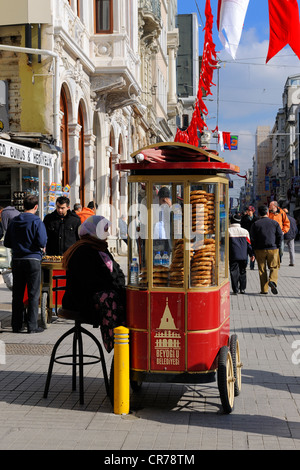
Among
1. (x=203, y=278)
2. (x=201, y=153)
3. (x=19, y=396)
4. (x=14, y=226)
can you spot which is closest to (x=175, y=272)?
(x=203, y=278)

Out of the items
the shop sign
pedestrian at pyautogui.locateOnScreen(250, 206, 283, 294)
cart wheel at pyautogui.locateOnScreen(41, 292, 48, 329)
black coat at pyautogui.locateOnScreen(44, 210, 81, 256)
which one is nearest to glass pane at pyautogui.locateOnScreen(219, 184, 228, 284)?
cart wheel at pyautogui.locateOnScreen(41, 292, 48, 329)

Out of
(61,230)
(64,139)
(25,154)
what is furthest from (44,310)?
(64,139)

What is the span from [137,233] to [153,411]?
1.56 m

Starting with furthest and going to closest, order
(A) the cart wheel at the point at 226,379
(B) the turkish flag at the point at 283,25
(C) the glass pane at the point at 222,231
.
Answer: (B) the turkish flag at the point at 283,25, (C) the glass pane at the point at 222,231, (A) the cart wheel at the point at 226,379

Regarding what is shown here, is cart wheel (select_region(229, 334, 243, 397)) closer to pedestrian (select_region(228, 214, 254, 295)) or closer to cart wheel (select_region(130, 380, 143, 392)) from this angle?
cart wheel (select_region(130, 380, 143, 392))

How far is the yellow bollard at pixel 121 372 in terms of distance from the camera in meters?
6.26

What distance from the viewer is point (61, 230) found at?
1164cm

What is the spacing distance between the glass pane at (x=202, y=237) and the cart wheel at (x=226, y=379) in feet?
2.07

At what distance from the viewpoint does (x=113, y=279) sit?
21.7 feet

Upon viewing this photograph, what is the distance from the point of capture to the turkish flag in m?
8.53

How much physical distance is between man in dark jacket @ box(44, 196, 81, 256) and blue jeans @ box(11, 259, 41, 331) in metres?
1.39

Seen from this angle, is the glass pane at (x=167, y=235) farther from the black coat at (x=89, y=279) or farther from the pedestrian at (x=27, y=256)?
the pedestrian at (x=27, y=256)

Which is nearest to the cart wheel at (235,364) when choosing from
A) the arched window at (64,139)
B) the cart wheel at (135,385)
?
the cart wheel at (135,385)
